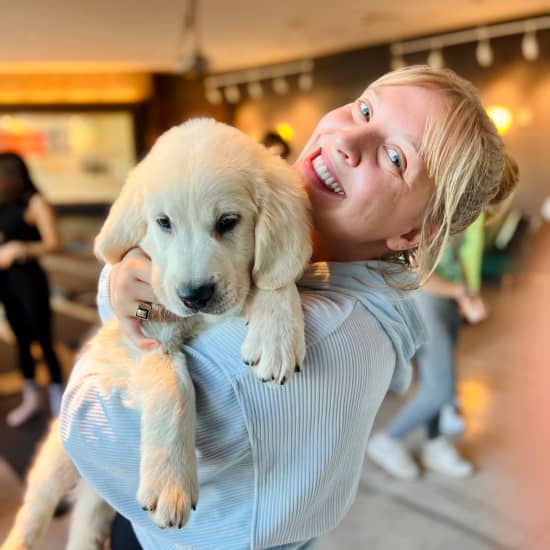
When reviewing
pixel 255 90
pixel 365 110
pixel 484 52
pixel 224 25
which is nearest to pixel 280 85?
pixel 255 90

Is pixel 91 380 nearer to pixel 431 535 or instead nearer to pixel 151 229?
pixel 151 229

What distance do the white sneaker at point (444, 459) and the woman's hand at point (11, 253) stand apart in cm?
259

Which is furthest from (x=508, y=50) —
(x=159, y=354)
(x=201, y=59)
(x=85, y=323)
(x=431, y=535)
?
(x=159, y=354)

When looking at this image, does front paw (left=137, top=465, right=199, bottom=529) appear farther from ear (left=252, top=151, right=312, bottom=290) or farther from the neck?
the neck

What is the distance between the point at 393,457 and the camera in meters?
2.95

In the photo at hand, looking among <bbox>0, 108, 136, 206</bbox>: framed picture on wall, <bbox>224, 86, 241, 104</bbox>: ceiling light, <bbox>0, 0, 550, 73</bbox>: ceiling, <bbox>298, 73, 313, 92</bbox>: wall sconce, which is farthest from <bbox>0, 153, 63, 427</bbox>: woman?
<bbox>224, 86, 241, 104</bbox>: ceiling light

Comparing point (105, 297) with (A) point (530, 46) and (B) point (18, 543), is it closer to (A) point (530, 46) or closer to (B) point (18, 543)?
(B) point (18, 543)

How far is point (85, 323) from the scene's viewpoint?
575cm

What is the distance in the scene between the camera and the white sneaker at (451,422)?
330 centimetres

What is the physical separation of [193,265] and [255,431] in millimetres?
266

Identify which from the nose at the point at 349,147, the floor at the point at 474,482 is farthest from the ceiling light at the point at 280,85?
the nose at the point at 349,147

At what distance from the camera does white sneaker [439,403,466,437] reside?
3.30 metres

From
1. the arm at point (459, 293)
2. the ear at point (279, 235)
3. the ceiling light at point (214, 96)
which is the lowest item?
the arm at point (459, 293)

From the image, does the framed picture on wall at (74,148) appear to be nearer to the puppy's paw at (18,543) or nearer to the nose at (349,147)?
the puppy's paw at (18,543)
